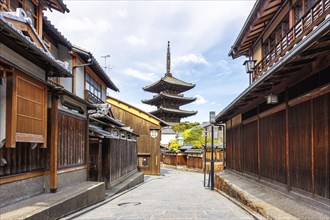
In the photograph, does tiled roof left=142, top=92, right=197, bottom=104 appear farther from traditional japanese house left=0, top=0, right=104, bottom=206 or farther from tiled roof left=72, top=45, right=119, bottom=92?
traditional japanese house left=0, top=0, right=104, bottom=206

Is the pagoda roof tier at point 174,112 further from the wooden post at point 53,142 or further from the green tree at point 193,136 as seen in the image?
the wooden post at point 53,142

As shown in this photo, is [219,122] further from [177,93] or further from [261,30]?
[177,93]

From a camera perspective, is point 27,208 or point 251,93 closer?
point 27,208

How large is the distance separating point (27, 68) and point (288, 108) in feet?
25.4

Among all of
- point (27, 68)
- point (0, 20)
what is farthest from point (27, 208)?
point (0, 20)

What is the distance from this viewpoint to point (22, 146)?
8.61m

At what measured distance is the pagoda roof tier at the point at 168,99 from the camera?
59594 millimetres

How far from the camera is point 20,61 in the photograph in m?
8.52

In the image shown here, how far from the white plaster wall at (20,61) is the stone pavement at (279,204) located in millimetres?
7221

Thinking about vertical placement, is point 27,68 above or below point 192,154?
above

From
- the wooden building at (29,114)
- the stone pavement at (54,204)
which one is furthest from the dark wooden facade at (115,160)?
the wooden building at (29,114)

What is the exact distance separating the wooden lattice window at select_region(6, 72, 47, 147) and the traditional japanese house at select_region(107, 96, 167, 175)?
27.7 metres

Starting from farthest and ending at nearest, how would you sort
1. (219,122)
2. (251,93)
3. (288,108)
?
(219,122) < (251,93) < (288,108)

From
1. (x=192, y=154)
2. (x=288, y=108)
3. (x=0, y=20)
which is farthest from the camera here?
(x=192, y=154)
